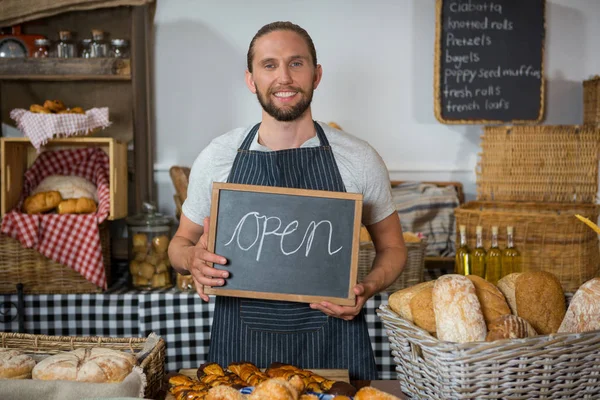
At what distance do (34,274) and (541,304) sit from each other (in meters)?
2.54

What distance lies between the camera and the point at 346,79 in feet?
13.2

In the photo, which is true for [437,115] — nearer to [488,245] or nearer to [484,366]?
[488,245]

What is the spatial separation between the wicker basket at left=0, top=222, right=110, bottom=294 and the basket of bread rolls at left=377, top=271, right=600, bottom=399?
216 cm

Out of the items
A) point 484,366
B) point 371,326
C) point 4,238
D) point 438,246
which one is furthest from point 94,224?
point 484,366

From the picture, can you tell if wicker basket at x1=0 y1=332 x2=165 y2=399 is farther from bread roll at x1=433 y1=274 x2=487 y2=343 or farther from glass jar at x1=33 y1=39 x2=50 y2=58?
glass jar at x1=33 y1=39 x2=50 y2=58

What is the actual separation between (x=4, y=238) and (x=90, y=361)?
2.05 m

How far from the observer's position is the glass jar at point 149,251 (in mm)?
3260

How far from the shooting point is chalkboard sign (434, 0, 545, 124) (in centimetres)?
390

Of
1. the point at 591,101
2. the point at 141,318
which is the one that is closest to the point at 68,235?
the point at 141,318

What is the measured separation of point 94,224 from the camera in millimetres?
3176

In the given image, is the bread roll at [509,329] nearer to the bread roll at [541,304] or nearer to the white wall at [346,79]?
the bread roll at [541,304]

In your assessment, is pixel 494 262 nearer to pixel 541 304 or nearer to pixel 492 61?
pixel 492 61

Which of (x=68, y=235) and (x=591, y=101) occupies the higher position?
(x=591, y=101)

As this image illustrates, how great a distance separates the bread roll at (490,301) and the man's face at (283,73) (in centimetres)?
70
